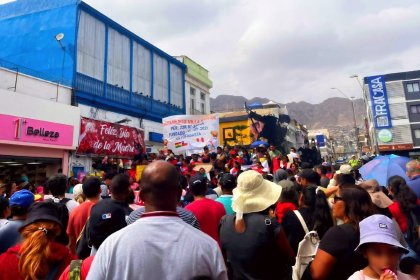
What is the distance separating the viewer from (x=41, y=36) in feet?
61.4

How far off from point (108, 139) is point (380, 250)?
17.0 metres

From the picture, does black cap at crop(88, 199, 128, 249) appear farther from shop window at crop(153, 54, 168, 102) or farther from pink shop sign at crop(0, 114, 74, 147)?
shop window at crop(153, 54, 168, 102)

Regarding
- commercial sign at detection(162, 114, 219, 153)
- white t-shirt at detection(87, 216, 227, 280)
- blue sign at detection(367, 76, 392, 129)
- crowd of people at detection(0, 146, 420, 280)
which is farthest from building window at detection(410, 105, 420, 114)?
white t-shirt at detection(87, 216, 227, 280)

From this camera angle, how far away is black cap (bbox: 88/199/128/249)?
133 inches

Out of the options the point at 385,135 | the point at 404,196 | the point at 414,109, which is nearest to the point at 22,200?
the point at 404,196

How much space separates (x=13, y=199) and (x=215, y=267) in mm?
2657

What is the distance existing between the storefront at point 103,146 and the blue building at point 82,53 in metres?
1.40

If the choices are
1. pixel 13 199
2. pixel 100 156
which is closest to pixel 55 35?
pixel 100 156

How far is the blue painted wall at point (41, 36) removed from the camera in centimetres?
1769

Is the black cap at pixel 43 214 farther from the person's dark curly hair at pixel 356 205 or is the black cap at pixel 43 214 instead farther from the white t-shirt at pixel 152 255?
the person's dark curly hair at pixel 356 205

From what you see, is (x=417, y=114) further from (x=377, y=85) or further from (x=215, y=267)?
(x=215, y=267)

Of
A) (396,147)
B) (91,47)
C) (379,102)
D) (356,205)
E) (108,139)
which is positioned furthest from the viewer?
(379,102)

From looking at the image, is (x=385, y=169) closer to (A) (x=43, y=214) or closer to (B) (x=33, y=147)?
(A) (x=43, y=214)

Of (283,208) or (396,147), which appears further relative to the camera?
(396,147)
